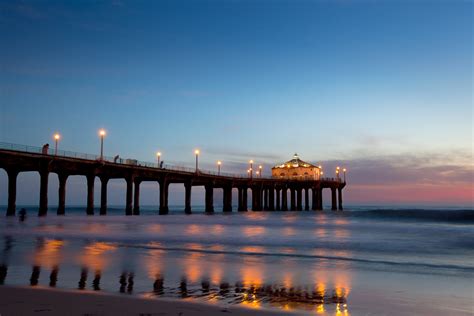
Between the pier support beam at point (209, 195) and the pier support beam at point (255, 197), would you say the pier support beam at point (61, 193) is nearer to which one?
the pier support beam at point (209, 195)

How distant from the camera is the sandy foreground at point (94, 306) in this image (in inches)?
238

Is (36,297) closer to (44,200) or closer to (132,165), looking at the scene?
(44,200)

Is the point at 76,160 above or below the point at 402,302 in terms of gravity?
above

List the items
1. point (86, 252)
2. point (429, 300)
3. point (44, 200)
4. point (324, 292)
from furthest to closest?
point (44, 200) → point (86, 252) → point (324, 292) → point (429, 300)

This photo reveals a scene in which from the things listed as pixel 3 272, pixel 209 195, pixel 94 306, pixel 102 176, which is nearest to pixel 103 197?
pixel 102 176

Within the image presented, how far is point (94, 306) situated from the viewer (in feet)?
21.2

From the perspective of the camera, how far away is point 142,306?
659 cm

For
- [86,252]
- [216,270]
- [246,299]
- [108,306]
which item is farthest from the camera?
[86,252]

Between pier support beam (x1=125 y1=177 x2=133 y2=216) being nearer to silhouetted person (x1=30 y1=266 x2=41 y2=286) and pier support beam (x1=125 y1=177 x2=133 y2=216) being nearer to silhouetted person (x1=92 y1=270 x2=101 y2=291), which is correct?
silhouetted person (x1=30 y1=266 x2=41 y2=286)

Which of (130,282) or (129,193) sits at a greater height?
(129,193)

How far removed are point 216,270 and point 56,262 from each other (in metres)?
4.61

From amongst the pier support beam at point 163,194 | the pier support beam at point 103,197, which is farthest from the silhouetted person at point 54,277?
the pier support beam at point 163,194

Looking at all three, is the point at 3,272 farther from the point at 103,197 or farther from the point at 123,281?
the point at 103,197

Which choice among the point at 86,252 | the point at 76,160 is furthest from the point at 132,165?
the point at 86,252
